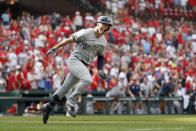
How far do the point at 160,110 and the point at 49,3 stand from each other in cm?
1114

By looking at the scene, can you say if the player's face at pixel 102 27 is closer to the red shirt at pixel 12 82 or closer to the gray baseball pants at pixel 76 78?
the gray baseball pants at pixel 76 78

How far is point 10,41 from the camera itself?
2408 centimetres

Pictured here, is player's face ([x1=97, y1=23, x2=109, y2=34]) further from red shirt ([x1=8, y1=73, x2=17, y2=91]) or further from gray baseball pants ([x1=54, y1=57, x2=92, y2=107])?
red shirt ([x1=8, y1=73, x2=17, y2=91])

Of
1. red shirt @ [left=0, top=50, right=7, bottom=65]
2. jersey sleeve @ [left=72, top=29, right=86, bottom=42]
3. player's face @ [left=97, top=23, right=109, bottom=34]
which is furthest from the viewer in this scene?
red shirt @ [left=0, top=50, right=7, bottom=65]

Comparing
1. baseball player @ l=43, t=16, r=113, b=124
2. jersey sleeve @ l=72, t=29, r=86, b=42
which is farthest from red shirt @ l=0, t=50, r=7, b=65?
jersey sleeve @ l=72, t=29, r=86, b=42

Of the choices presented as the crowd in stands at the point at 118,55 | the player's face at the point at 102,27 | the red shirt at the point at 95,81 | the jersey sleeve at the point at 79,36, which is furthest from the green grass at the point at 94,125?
the red shirt at the point at 95,81

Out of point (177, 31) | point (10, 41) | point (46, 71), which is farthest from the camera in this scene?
point (177, 31)

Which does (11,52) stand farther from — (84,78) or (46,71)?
(84,78)

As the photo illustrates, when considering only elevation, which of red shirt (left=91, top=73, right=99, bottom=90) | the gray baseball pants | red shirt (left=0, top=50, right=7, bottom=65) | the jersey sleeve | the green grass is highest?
the jersey sleeve

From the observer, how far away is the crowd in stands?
2206cm

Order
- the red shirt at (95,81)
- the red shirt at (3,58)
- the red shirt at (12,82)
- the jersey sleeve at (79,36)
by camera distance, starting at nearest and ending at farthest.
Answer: the jersey sleeve at (79,36)
the red shirt at (12,82)
the red shirt at (3,58)
the red shirt at (95,81)

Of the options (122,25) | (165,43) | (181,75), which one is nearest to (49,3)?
(122,25)

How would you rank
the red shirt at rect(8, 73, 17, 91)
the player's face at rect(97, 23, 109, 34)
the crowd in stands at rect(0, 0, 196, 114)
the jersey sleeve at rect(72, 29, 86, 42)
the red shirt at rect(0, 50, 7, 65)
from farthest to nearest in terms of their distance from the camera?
the red shirt at rect(0, 50, 7, 65) < the crowd in stands at rect(0, 0, 196, 114) < the red shirt at rect(8, 73, 17, 91) < the player's face at rect(97, 23, 109, 34) < the jersey sleeve at rect(72, 29, 86, 42)

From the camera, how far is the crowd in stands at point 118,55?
2206cm
